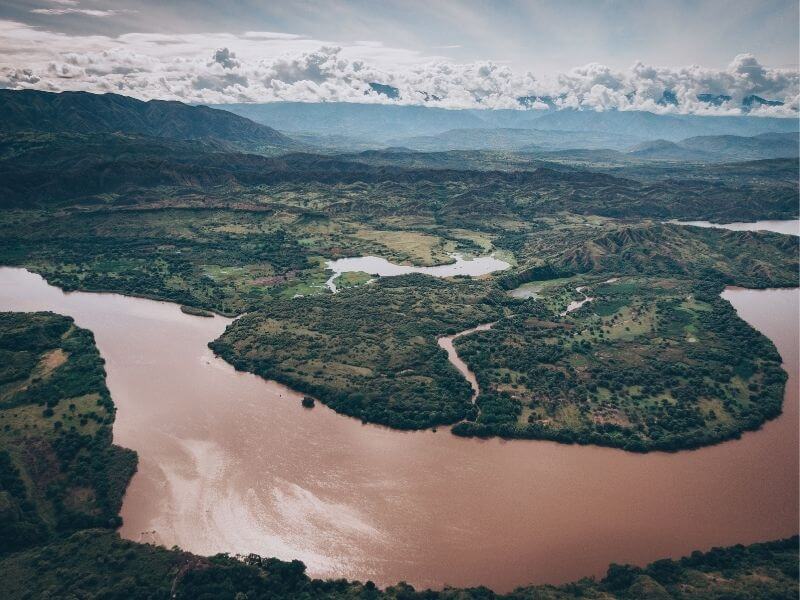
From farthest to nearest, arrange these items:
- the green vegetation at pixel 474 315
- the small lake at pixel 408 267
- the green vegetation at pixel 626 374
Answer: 1. the small lake at pixel 408 267
2. the green vegetation at pixel 474 315
3. the green vegetation at pixel 626 374

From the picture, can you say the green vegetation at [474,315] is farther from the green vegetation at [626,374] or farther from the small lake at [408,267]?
the small lake at [408,267]

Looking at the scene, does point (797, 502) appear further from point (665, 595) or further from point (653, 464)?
point (665, 595)

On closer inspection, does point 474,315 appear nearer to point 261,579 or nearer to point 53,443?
point 261,579

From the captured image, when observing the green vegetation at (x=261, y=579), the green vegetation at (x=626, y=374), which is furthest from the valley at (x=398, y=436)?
the green vegetation at (x=626, y=374)

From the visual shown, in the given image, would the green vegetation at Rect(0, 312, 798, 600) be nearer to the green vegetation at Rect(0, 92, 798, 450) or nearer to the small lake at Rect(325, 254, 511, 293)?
the green vegetation at Rect(0, 92, 798, 450)

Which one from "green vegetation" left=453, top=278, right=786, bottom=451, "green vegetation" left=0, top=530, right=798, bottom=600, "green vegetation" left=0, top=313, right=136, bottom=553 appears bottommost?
"green vegetation" left=0, top=313, right=136, bottom=553

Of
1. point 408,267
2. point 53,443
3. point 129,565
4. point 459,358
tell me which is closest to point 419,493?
point 129,565

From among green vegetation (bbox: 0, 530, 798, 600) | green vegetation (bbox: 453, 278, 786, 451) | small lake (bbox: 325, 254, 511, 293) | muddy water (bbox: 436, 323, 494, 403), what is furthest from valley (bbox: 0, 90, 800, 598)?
small lake (bbox: 325, 254, 511, 293)
